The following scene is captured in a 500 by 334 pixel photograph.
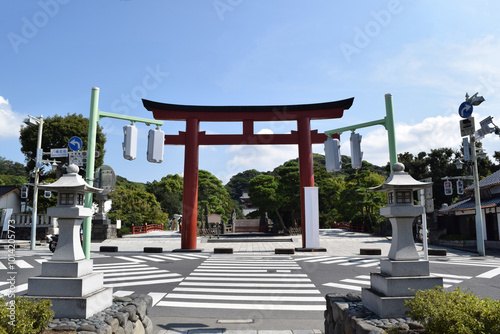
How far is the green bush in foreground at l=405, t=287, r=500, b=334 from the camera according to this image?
3297 millimetres

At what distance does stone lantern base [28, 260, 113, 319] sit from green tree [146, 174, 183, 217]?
5436 cm

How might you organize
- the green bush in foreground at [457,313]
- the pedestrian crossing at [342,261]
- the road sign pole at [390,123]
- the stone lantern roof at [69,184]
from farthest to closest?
the pedestrian crossing at [342,261], the road sign pole at [390,123], the stone lantern roof at [69,184], the green bush in foreground at [457,313]

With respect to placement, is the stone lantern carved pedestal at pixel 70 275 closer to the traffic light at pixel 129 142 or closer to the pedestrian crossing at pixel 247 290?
the pedestrian crossing at pixel 247 290

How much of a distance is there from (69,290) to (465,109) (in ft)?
67.1

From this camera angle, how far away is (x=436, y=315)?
3.53 meters

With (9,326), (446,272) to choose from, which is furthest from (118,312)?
(446,272)

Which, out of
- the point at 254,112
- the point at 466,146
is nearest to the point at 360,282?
the point at 254,112

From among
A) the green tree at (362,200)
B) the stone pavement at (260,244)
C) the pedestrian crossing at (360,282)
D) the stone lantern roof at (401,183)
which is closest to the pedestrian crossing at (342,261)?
the stone pavement at (260,244)

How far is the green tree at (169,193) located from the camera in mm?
58562

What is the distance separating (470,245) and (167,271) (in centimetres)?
2028

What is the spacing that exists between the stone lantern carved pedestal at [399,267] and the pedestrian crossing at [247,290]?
262 cm

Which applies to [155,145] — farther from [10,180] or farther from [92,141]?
[10,180]

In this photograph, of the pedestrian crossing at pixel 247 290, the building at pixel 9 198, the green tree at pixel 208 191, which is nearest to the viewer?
the pedestrian crossing at pixel 247 290

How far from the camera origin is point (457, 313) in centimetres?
340
